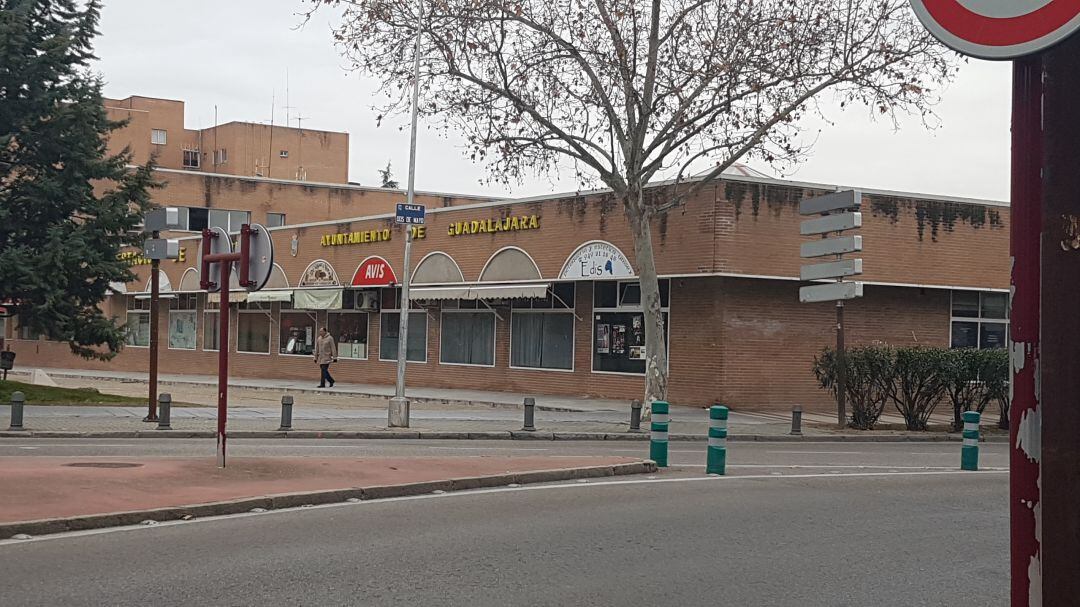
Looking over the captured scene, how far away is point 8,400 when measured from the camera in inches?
977

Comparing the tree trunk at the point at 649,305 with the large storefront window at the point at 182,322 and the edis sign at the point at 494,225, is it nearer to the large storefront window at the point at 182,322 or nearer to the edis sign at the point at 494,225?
the edis sign at the point at 494,225

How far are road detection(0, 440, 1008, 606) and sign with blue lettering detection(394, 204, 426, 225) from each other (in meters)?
9.57

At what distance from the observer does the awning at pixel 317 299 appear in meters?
40.1

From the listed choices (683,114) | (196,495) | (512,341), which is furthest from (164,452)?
(512,341)

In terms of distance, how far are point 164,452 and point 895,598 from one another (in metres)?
11.6

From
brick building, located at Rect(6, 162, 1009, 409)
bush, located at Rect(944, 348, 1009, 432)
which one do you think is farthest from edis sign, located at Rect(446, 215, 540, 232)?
bush, located at Rect(944, 348, 1009, 432)

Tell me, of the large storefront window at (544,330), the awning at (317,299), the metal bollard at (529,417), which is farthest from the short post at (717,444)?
the awning at (317,299)

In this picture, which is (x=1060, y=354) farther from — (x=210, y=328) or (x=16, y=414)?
(x=210, y=328)

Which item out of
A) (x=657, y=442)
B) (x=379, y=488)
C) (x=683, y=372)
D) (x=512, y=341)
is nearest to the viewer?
(x=379, y=488)

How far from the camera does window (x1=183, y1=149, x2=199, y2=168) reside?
75812 mm

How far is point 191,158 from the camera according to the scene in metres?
76.0

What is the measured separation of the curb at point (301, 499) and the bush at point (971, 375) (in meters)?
11.3

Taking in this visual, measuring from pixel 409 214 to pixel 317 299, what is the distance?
19.5 meters

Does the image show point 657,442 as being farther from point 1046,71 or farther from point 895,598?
point 1046,71
